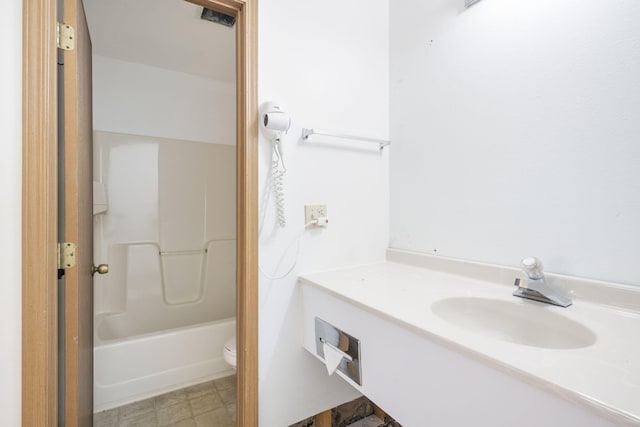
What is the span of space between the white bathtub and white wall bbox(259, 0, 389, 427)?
39.6 inches

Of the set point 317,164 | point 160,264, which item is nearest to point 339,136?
point 317,164

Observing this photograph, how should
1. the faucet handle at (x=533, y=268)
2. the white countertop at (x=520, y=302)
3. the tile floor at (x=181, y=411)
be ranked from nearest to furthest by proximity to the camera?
the white countertop at (x=520, y=302), the faucet handle at (x=533, y=268), the tile floor at (x=181, y=411)

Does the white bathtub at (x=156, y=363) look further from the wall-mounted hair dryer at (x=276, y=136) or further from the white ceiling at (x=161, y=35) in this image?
the white ceiling at (x=161, y=35)

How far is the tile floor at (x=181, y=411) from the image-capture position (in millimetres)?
1618

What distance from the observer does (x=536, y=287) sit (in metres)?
0.90

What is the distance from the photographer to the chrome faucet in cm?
87

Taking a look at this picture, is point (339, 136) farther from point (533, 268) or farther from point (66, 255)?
point (66, 255)

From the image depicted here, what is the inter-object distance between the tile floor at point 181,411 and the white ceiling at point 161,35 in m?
2.34

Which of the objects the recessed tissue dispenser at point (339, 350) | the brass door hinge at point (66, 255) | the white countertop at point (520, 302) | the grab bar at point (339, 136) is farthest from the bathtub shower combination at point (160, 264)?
the grab bar at point (339, 136)

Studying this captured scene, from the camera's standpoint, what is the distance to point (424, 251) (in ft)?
4.54

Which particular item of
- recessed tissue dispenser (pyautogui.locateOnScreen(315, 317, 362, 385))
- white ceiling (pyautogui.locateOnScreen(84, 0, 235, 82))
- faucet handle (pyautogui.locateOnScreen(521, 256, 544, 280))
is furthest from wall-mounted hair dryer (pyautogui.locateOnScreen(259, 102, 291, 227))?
white ceiling (pyautogui.locateOnScreen(84, 0, 235, 82))

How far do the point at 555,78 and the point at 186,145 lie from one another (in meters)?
2.43

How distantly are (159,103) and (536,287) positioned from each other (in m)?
2.71
